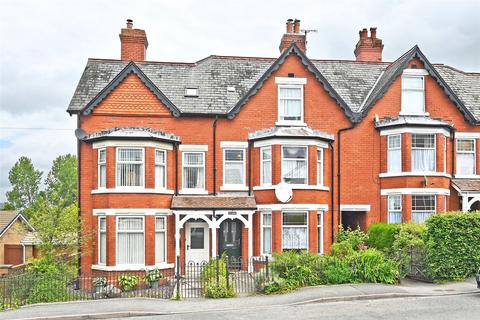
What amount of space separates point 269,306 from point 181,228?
8969 millimetres

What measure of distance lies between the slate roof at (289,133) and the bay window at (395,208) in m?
4.32

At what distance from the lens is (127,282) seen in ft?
69.0

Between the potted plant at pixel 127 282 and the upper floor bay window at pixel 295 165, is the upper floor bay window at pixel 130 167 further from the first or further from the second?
the upper floor bay window at pixel 295 165

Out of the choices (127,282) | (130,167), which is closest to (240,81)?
(130,167)

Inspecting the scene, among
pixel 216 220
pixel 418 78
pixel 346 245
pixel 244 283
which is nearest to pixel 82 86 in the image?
pixel 216 220

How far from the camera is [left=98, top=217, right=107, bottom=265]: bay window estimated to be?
22.5 m

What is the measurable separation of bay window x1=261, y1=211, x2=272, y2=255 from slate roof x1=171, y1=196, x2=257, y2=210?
864 millimetres

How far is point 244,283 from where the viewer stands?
18766 millimetres

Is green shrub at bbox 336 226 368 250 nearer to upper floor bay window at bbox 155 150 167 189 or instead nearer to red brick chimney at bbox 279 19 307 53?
upper floor bay window at bbox 155 150 167 189

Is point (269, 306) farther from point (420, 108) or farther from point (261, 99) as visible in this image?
point (420, 108)

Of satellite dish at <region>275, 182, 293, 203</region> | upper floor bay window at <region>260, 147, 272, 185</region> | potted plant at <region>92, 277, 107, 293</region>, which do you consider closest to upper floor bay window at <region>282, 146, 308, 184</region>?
satellite dish at <region>275, 182, 293, 203</region>

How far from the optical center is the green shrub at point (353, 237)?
78.3 ft

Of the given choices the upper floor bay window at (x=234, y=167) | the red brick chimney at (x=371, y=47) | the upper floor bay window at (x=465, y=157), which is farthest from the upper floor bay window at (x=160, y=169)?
the upper floor bay window at (x=465, y=157)

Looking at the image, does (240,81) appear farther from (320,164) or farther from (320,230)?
(320,230)
